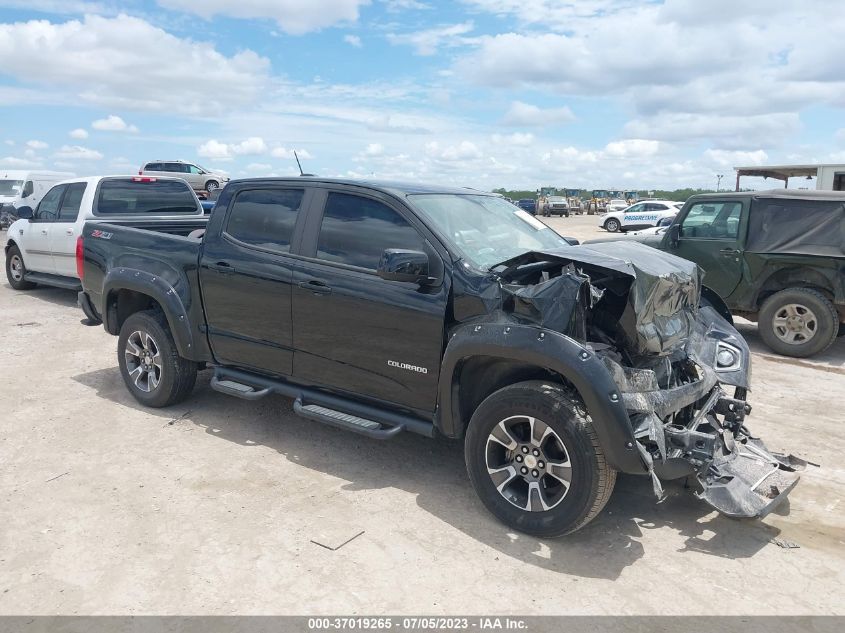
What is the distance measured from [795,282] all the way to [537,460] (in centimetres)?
613

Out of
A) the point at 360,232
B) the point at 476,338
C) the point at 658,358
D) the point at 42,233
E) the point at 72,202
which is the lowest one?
the point at 658,358

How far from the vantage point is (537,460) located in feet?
12.1

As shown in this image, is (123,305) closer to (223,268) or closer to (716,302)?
(223,268)

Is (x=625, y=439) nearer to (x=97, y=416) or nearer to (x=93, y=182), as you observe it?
(x=97, y=416)

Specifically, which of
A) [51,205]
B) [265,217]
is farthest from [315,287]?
[51,205]

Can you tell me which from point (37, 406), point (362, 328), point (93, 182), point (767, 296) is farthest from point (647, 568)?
point (93, 182)

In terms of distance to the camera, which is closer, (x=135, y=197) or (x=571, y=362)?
(x=571, y=362)

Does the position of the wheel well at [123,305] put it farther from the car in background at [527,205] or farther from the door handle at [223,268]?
the car in background at [527,205]

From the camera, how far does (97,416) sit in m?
5.58

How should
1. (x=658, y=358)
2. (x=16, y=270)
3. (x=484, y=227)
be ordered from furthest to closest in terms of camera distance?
(x=16, y=270), (x=484, y=227), (x=658, y=358)

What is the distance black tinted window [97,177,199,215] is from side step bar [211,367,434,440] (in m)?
5.45

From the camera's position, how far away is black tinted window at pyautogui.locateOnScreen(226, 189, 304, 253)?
4855 mm

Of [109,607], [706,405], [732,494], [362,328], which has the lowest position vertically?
[109,607]

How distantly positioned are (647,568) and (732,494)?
0.62m
